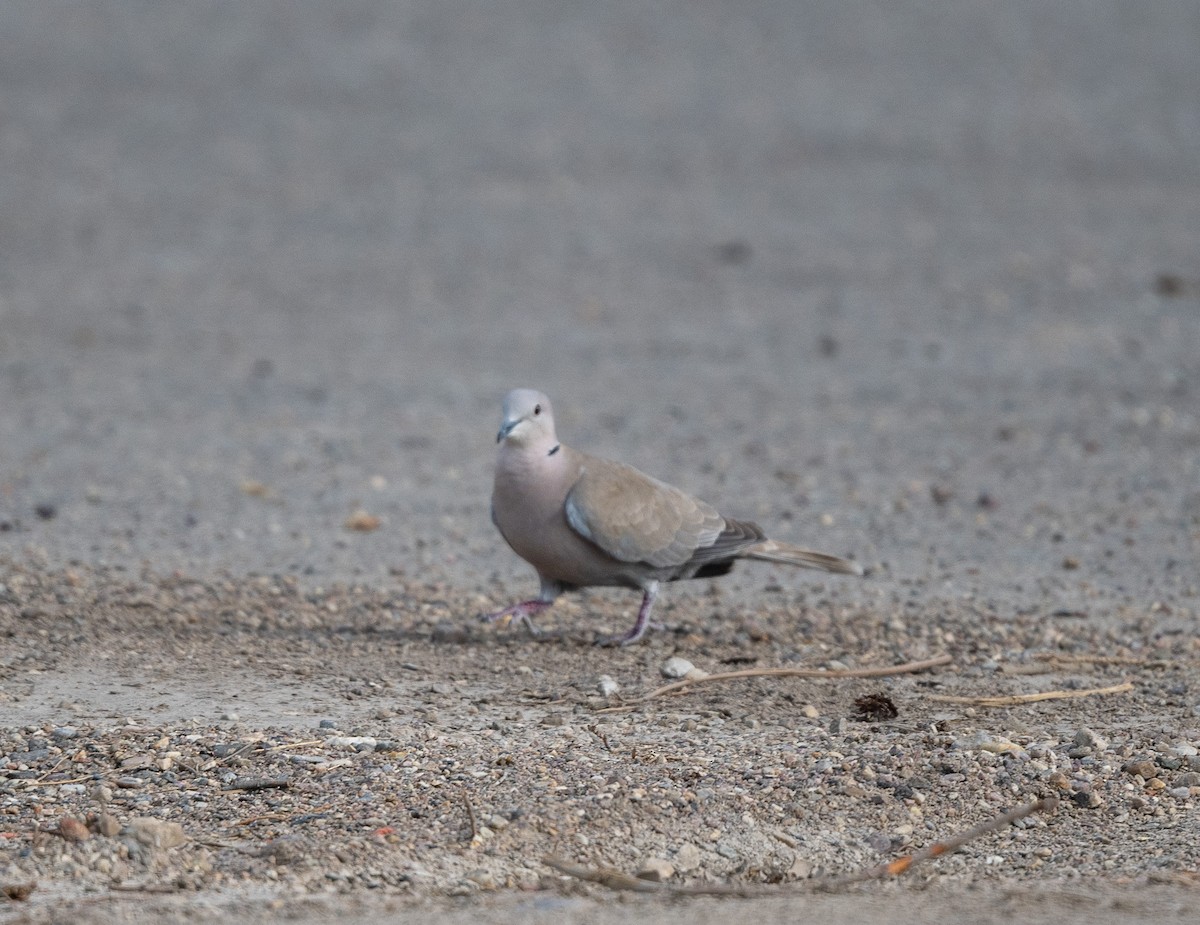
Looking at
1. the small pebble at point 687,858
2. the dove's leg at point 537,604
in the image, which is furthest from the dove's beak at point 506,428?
the small pebble at point 687,858

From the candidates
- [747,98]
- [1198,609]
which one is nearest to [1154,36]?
[747,98]

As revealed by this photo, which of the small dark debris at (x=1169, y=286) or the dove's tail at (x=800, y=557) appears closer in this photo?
the dove's tail at (x=800, y=557)

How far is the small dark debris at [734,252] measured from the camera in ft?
47.4

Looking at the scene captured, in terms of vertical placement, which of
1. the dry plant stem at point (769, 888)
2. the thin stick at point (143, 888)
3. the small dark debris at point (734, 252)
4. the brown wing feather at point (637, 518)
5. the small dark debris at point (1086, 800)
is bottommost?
the thin stick at point (143, 888)

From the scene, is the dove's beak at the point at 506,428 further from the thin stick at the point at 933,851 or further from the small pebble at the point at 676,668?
the thin stick at the point at 933,851

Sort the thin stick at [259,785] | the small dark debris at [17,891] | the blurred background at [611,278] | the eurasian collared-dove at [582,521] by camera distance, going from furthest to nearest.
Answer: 1. the blurred background at [611,278]
2. the eurasian collared-dove at [582,521]
3. the thin stick at [259,785]
4. the small dark debris at [17,891]

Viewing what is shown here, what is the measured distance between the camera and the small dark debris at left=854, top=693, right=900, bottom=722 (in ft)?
17.1

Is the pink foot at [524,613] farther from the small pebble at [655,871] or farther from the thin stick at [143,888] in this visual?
the thin stick at [143,888]

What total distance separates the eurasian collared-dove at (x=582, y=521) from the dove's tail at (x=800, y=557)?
0.70ft

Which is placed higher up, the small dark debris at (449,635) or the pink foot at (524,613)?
the pink foot at (524,613)

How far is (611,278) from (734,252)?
1.33 meters

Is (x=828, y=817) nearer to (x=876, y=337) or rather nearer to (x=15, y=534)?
(x=15, y=534)

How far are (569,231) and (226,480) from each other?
759 centimetres

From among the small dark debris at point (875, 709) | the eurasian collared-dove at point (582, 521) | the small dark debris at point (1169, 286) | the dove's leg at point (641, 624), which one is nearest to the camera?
the small dark debris at point (875, 709)
